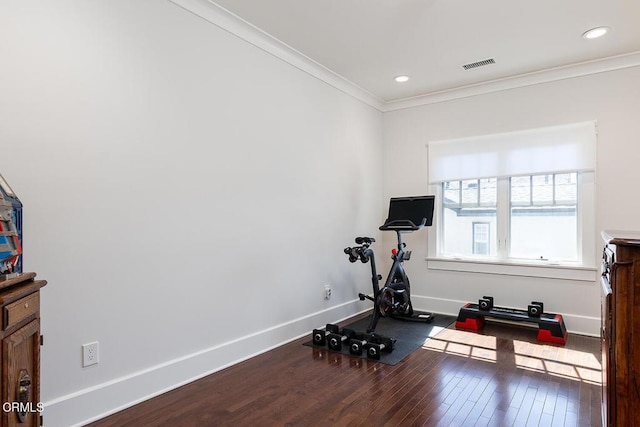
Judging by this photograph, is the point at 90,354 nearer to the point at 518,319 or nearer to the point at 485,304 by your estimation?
the point at 485,304

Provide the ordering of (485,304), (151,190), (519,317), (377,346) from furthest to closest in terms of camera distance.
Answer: (485,304) → (519,317) → (377,346) → (151,190)

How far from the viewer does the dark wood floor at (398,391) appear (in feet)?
7.53

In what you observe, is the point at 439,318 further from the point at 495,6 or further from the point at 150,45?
the point at 150,45

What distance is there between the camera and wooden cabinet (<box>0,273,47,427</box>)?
1182 mm

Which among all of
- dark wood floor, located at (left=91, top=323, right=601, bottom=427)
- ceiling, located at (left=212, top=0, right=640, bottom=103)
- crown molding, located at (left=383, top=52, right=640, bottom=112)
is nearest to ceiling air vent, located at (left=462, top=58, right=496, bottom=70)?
ceiling, located at (left=212, top=0, right=640, bottom=103)

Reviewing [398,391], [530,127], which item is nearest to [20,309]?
[398,391]

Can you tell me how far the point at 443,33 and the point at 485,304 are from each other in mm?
2804

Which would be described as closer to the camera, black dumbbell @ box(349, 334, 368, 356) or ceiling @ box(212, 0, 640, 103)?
ceiling @ box(212, 0, 640, 103)

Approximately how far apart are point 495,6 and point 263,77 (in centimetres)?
196

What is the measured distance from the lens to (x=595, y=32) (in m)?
3.31

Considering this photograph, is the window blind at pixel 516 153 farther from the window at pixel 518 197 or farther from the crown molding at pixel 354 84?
the crown molding at pixel 354 84

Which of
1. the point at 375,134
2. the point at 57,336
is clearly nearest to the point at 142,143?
the point at 57,336

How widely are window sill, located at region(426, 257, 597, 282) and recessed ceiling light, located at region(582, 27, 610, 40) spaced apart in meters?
2.23

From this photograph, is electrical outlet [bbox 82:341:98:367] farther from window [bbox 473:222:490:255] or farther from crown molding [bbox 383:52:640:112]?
crown molding [bbox 383:52:640:112]
